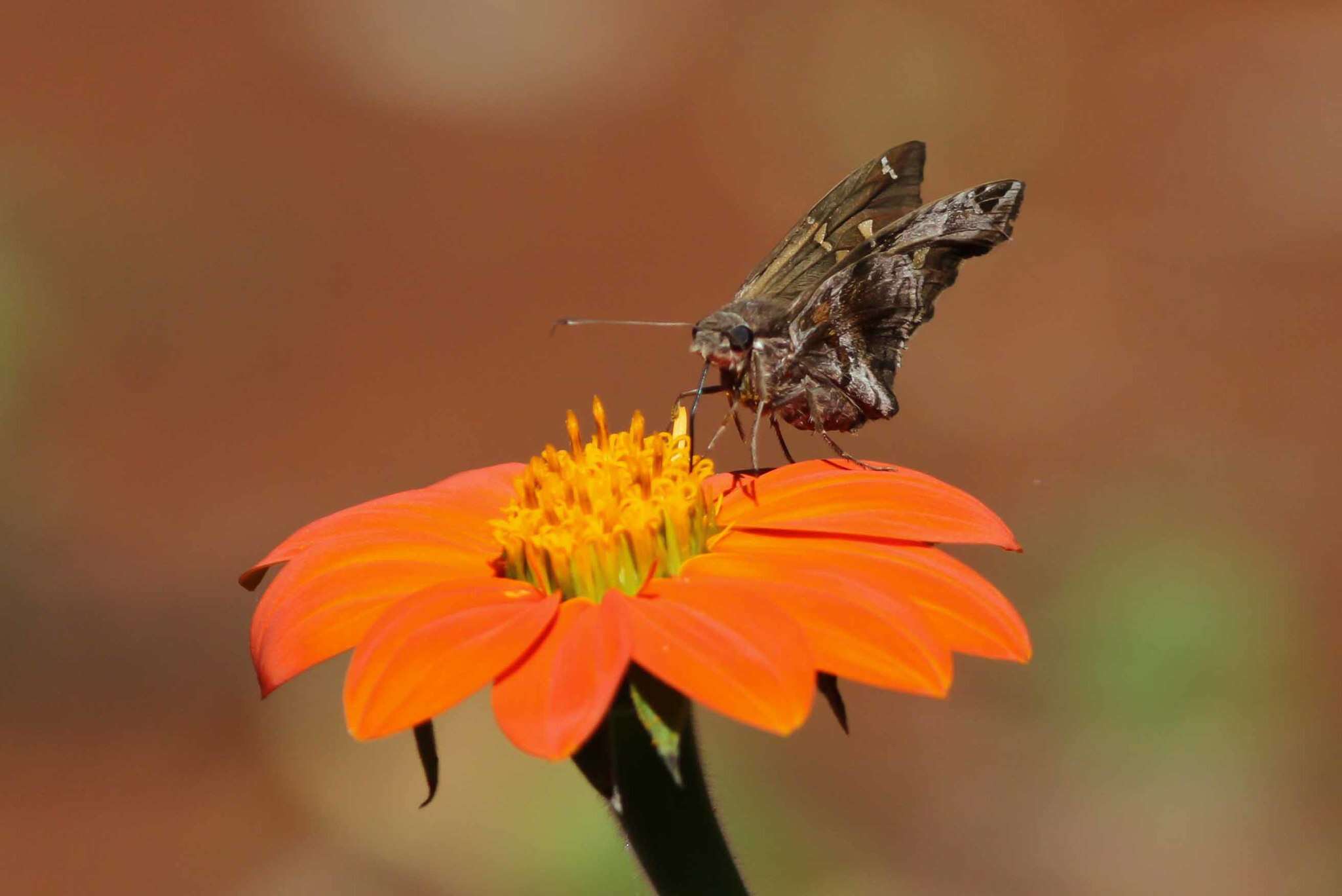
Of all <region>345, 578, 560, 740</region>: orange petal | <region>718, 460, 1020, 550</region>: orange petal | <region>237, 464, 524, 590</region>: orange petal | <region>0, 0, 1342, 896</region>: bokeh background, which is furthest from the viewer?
<region>0, 0, 1342, 896</region>: bokeh background

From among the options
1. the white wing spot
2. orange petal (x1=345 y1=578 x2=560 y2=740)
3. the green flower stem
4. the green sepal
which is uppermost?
the white wing spot

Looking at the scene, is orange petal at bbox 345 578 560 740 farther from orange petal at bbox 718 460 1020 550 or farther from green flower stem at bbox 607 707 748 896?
orange petal at bbox 718 460 1020 550

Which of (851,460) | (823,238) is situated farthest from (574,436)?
(823,238)

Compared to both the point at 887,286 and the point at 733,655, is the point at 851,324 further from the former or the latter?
the point at 733,655

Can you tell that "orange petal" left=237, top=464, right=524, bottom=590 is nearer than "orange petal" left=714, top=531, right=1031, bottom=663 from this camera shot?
No

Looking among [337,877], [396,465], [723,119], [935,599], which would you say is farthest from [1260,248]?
[935,599]

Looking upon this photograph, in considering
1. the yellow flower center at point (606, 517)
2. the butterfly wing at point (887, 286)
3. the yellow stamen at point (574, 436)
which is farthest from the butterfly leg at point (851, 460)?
the yellow stamen at point (574, 436)

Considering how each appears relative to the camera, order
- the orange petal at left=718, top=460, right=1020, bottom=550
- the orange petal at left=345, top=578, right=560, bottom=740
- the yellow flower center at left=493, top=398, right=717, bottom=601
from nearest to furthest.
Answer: the orange petal at left=345, top=578, right=560, bottom=740 < the yellow flower center at left=493, top=398, right=717, bottom=601 < the orange petal at left=718, top=460, right=1020, bottom=550

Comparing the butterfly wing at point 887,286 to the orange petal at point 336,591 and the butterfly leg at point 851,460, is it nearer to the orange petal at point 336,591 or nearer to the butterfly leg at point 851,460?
the butterfly leg at point 851,460

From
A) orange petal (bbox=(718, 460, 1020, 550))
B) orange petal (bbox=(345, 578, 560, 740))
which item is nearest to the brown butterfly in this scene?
orange petal (bbox=(718, 460, 1020, 550))
